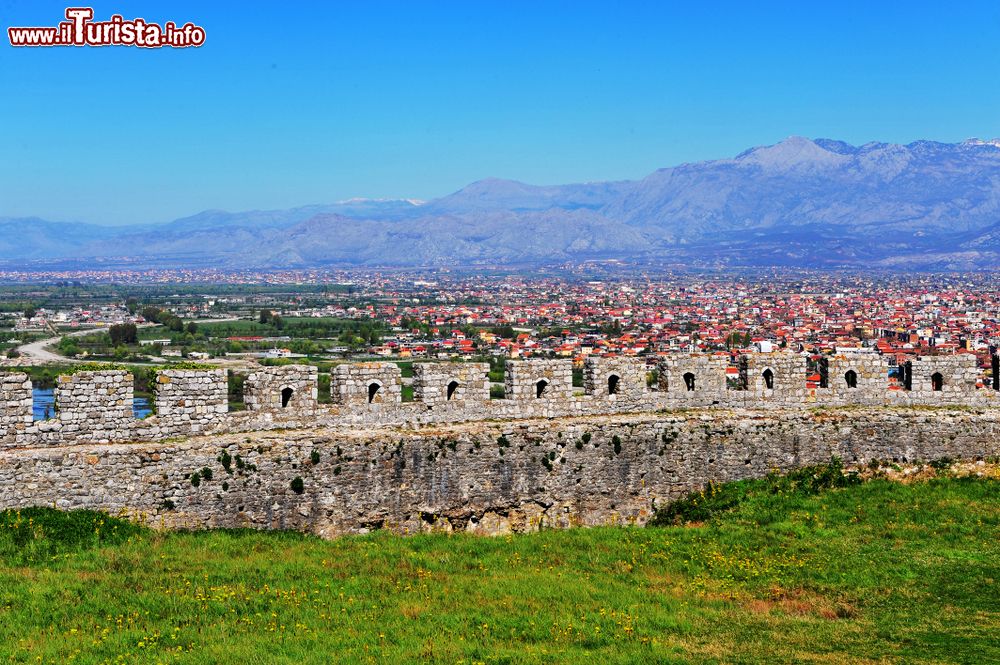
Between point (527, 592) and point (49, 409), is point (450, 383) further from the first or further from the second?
point (49, 409)

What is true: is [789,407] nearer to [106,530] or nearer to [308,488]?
[308,488]

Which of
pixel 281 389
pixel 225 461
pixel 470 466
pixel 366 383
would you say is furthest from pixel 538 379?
pixel 225 461

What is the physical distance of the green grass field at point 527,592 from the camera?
390 inches

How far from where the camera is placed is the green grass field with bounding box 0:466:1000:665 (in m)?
9.91

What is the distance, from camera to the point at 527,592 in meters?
11.7

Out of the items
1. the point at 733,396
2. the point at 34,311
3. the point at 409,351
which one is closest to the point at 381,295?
the point at 34,311

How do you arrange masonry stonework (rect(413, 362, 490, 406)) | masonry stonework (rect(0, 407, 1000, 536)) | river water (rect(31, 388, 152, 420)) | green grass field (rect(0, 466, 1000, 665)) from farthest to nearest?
masonry stonework (rect(413, 362, 490, 406))
river water (rect(31, 388, 152, 420))
masonry stonework (rect(0, 407, 1000, 536))
green grass field (rect(0, 466, 1000, 665))

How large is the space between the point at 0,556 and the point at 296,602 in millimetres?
3791

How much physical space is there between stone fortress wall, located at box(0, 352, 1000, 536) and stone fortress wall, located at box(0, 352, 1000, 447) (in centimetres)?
2

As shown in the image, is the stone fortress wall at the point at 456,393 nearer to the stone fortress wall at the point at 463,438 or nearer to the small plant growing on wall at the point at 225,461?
the stone fortress wall at the point at 463,438

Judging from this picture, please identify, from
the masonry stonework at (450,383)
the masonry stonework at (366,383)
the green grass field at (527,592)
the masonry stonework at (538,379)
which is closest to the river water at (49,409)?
the green grass field at (527,592)

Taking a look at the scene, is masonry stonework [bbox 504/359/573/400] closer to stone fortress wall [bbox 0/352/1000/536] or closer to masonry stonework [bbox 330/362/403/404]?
stone fortress wall [bbox 0/352/1000/536]

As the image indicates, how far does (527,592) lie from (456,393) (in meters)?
5.00

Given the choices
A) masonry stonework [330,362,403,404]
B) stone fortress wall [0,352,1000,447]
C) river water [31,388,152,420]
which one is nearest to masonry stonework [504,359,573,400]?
stone fortress wall [0,352,1000,447]
